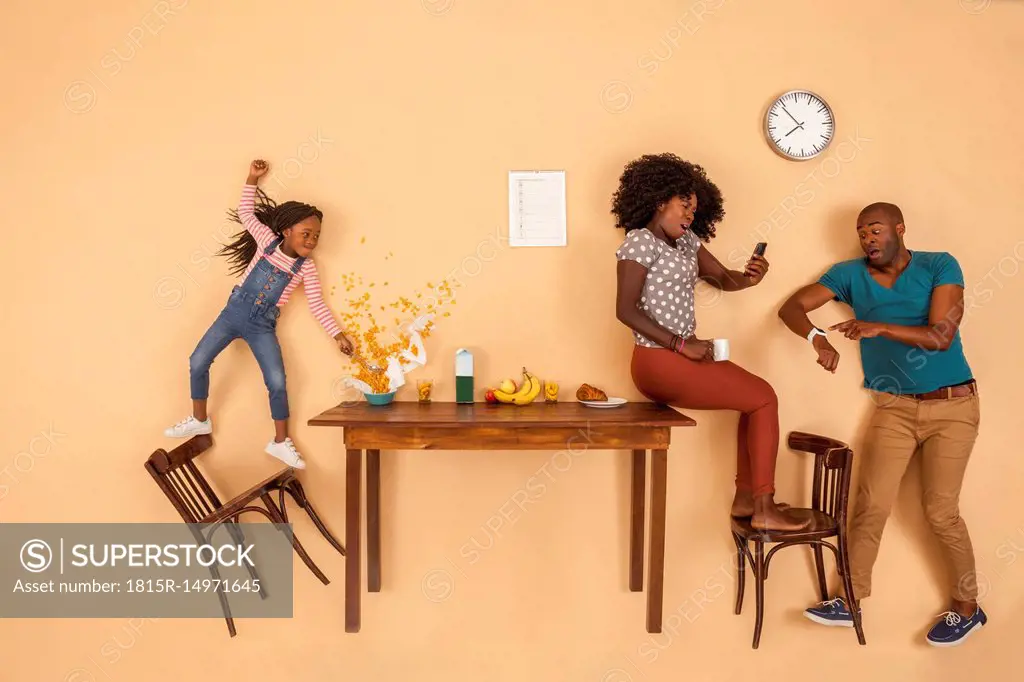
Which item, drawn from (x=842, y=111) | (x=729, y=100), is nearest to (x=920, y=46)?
(x=842, y=111)

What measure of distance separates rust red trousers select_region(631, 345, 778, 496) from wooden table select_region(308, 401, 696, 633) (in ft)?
0.44

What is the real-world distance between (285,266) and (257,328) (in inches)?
11.8

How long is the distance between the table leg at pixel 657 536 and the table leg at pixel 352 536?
1.18m

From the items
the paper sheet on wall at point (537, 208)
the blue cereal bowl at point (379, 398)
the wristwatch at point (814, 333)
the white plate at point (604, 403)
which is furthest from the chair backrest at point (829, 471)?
the blue cereal bowl at point (379, 398)

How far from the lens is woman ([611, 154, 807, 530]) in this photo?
8.73 feet

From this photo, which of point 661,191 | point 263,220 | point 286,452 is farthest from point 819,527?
point 263,220

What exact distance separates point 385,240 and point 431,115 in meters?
0.61

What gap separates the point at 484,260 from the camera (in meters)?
3.03

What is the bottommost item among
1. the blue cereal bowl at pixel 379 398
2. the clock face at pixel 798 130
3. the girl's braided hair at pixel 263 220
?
the blue cereal bowl at pixel 379 398

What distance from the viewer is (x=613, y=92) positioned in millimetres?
3018

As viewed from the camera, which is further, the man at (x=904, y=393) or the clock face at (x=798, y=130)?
the clock face at (x=798, y=130)

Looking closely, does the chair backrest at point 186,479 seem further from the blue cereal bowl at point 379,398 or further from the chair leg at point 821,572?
the chair leg at point 821,572

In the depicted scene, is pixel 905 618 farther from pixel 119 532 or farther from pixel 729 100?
pixel 119 532

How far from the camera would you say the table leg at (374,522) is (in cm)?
294
